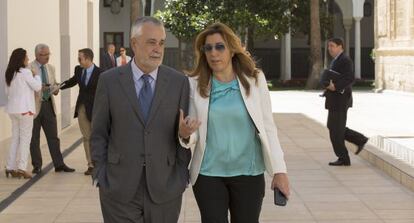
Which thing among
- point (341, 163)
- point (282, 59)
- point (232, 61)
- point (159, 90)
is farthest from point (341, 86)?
point (282, 59)

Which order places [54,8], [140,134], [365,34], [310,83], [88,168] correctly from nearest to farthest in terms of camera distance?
[140,134]
[88,168]
[54,8]
[310,83]
[365,34]

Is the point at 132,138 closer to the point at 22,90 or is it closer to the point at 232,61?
the point at 232,61

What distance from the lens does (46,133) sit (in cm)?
994

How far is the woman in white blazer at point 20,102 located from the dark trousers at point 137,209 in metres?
5.44

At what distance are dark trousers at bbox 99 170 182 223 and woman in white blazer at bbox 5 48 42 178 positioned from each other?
5.44m

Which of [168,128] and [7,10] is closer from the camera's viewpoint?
[168,128]

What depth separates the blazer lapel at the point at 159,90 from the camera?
12.4 ft

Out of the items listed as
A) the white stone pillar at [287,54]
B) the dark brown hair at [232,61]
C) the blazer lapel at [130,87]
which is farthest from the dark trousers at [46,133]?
the white stone pillar at [287,54]

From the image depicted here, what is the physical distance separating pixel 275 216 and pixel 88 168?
3.38 metres

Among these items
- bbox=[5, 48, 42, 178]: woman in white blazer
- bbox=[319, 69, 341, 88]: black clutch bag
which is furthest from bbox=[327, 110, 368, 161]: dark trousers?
bbox=[5, 48, 42, 178]: woman in white blazer

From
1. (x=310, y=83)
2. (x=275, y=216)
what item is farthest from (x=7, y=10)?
(x=310, y=83)

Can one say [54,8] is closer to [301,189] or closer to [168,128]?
[301,189]

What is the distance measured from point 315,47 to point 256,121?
27.0 m

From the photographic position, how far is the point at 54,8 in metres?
14.3
